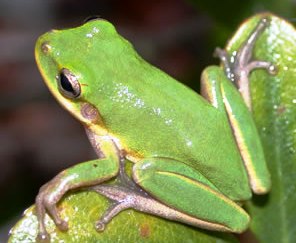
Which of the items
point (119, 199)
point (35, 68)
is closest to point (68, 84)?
point (119, 199)

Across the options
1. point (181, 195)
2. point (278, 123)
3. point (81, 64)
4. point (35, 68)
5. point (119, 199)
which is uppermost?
point (81, 64)

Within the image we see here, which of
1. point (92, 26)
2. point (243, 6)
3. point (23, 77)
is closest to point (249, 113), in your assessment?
point (92, 26)

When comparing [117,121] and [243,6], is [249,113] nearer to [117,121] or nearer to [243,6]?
[117,121]

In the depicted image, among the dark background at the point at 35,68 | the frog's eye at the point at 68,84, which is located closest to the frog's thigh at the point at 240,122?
the frog's eye at the point at 68,84

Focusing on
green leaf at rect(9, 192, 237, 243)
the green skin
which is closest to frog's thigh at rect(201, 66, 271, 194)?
the green skin

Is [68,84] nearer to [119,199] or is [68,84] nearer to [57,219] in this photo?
[119,199]

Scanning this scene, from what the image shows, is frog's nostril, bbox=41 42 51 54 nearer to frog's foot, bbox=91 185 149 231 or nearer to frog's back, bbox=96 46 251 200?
frog's back, bbox=96 46 251 200
